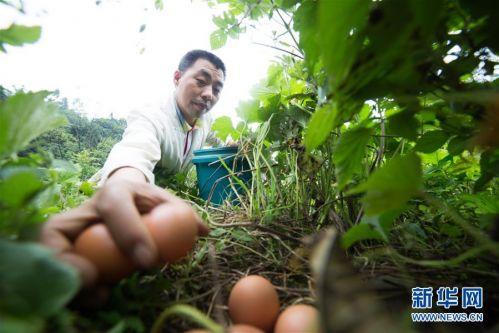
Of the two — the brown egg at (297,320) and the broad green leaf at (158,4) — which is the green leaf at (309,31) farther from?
the broad green leaf at (158,4)

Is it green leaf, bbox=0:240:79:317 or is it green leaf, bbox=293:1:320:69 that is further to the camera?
green leaf, bbox=293:1:320:69

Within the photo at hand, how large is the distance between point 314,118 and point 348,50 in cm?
13

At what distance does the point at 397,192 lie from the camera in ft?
1.04

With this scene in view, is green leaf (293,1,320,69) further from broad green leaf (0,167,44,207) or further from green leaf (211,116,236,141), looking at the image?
green leaf (211,116,236,141)

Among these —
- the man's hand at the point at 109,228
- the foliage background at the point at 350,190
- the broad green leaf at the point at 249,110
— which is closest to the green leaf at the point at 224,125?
the broad green leaf at the point at 249,110

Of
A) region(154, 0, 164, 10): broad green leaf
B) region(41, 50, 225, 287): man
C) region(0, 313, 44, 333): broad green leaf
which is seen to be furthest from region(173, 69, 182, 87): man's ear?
region(0, 313, 44, 333): broad green leaf

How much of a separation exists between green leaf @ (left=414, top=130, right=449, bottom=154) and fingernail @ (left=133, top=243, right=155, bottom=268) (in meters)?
0.53

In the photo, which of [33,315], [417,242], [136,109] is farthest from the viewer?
[136,109]

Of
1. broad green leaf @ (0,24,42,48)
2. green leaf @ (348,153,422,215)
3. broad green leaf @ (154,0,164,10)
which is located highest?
broad green leaf @ (154,0,164,10)

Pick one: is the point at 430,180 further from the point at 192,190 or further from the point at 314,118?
the point at 192,190

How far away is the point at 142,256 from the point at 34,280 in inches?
4.9

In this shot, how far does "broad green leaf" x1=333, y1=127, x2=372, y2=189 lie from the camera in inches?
18.8

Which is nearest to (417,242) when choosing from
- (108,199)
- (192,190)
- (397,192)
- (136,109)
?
(397,192)

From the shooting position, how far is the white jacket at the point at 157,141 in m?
1.04
